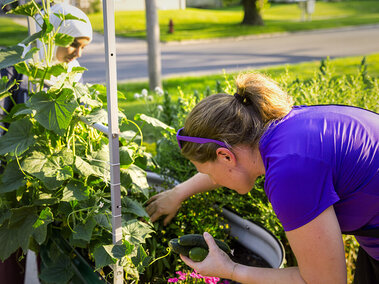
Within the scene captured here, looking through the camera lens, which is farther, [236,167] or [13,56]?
[13,56]

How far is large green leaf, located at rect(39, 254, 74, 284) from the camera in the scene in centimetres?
206

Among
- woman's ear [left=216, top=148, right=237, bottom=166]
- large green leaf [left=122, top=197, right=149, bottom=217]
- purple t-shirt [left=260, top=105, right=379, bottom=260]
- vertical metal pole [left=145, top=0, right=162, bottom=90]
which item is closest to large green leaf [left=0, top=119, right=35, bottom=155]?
large green leaf [left=122, top=197, right=149, bottom=217]

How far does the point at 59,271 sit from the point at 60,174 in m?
0.53

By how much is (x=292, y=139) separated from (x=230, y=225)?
4.32 feet

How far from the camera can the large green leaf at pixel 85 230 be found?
182 centimetres

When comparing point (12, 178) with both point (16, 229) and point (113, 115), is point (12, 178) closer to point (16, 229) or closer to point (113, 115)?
point (16, 229)

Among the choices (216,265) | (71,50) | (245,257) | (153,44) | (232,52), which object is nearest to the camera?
(216,265)

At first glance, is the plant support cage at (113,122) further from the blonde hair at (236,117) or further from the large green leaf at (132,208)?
the blonde hair at (236,117)

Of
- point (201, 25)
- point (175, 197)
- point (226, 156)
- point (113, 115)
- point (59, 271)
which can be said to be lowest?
point (59, 271)

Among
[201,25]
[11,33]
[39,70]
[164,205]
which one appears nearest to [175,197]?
[164,205]

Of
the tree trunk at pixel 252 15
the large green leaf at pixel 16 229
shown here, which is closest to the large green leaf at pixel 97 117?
the large green leaf at pixel 16 229

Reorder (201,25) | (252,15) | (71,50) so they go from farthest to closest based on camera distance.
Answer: (252,15)
(201,25)
(71,50)

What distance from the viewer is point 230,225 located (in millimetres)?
2592

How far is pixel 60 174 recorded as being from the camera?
1840mm
